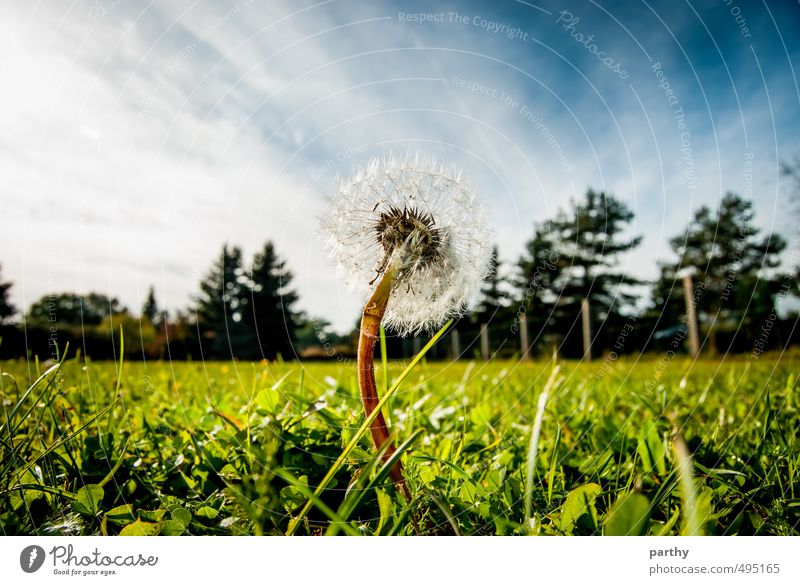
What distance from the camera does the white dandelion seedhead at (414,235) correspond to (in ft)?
2.97

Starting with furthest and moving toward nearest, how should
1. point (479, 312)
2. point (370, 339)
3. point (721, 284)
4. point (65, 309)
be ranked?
point (721, 284) < point (479, 312) < point (65, 309) < point (370, 339)

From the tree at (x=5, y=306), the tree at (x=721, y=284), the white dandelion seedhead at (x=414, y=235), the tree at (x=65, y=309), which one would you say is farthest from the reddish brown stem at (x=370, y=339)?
the tree at (x=721, y=284)

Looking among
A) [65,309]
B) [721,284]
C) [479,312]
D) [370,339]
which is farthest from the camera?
[721,284]

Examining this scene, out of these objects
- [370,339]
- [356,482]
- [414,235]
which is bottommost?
[356,482]

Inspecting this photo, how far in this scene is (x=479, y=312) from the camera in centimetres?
273

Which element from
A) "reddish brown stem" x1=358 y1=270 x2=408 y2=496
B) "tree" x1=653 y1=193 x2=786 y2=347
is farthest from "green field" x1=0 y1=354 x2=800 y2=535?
"tree" x1=653 y1=193 x2=786 y2=347

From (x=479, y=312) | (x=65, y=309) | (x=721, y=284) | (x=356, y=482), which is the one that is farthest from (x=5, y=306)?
(x=721, y=284)

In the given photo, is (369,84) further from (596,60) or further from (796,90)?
(796,90)

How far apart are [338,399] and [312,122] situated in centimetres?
90

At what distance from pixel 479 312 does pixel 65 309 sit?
199cm

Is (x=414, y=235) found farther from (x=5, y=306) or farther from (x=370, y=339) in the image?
(x=5, y=306)

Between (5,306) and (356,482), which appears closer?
(356,482)
